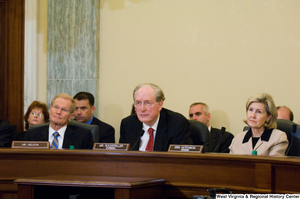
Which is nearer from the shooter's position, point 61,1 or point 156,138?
point 156,138

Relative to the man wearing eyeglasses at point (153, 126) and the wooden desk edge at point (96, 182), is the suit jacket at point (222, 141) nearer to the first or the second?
the man wearing eyeglasses at point (153, 126)

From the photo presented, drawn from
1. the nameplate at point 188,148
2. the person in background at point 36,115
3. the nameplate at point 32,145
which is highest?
the person in background at point 36,115

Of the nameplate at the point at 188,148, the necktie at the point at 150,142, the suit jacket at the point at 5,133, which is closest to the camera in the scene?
the nameplate at the point at 188,148

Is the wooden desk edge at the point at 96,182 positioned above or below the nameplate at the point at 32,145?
below

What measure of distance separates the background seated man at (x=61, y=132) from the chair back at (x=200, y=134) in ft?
2.51

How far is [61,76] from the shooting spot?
4.66 m

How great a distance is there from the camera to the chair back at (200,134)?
2971mm

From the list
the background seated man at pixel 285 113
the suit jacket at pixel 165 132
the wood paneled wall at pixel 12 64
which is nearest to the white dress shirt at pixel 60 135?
the suit jacket at pixel 165 132

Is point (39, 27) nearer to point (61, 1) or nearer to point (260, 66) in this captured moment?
point (61, 1)

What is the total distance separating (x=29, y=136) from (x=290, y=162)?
6.42 feet

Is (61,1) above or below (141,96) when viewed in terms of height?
above

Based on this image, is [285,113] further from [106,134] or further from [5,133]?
[5,133]

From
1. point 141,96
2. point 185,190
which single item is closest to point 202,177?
point 185,190

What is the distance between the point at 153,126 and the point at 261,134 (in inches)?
29.8
